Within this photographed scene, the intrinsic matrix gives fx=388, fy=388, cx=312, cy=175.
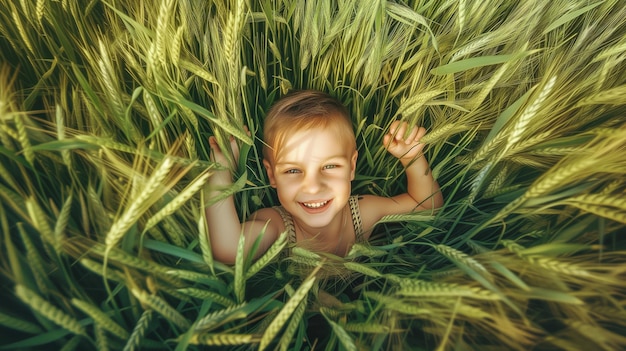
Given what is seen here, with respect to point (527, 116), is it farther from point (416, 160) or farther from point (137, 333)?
point (137, 333)

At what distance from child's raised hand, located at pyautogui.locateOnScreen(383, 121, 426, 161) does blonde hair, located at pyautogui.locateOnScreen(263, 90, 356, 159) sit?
0.34 ft

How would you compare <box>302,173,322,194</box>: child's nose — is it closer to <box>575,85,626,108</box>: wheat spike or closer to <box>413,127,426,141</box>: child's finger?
<box>413,127,426,141</box>: child's finger

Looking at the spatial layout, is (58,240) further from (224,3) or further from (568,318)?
(568,318)

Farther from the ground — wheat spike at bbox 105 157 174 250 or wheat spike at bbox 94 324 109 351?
wheat spike at bbox 105 157 174 250

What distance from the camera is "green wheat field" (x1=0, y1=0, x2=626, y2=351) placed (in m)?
0.53

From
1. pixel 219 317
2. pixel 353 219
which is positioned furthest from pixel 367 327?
pixel 353 219

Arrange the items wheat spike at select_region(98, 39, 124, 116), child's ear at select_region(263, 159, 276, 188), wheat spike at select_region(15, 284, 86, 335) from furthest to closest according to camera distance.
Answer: child's ear at select_region(263, 159, 276, 188)
wheat spike at select_region(98, 39, 124, 116)
wheat spike at select_region(15, 284, 86, 335)

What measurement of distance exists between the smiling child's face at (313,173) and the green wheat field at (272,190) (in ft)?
0.32

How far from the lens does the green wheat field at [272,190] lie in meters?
0.53

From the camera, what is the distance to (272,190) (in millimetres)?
1025

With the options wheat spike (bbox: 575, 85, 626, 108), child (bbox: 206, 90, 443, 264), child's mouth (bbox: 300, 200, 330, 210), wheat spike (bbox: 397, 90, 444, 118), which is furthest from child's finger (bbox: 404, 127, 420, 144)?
wheat spike (bbox: 575, 85, 626, 108)

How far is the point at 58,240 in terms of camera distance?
497 millimetres

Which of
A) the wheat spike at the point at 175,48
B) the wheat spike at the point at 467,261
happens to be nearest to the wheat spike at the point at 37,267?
the wheat spike at the point at 175,48

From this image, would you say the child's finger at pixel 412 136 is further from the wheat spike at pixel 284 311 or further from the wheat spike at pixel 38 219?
the wheat spike at pixel 38 219
